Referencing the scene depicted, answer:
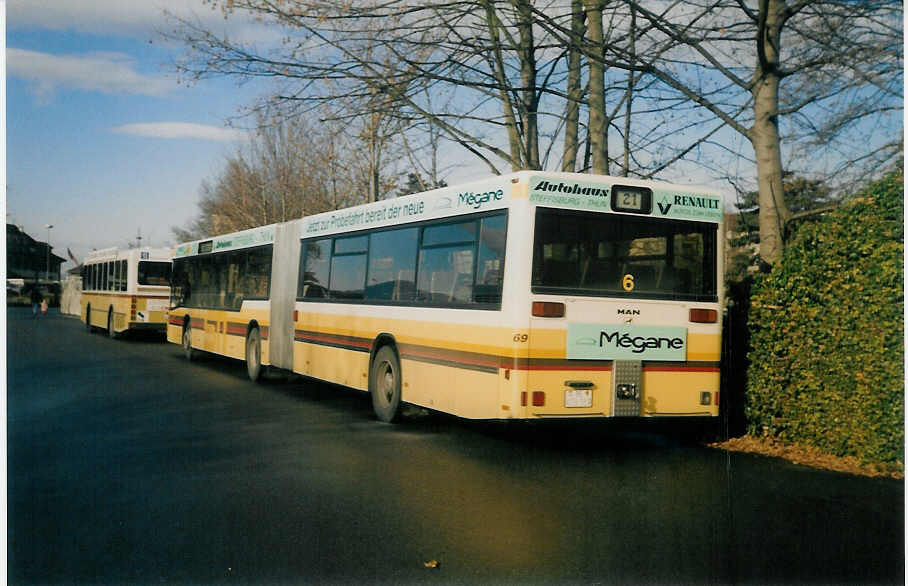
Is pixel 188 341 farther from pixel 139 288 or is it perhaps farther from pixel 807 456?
pixel 807 456

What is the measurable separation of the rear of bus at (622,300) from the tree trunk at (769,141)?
1.55 metres

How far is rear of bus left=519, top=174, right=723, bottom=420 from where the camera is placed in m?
9.34

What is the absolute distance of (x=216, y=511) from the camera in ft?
23.2

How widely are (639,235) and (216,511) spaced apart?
5090 mm

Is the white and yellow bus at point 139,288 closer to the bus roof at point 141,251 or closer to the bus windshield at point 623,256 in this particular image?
the bus roof at point 141,251

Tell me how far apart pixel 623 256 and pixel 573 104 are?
6.72 meters

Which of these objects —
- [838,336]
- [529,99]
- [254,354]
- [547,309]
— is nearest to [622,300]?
[547,309]

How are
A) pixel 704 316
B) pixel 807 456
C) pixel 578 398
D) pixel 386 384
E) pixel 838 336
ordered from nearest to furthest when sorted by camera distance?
pixel 838 336
pixel 578 398
pixel 807 456
pixel 704 316
pixel 386 384

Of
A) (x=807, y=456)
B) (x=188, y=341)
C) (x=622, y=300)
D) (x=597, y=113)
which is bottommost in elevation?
(x=807, y=456)

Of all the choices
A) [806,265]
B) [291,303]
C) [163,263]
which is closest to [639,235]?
[806,265]

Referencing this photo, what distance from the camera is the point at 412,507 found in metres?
7.36

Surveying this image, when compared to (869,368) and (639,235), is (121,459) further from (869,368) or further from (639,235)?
(869,368)

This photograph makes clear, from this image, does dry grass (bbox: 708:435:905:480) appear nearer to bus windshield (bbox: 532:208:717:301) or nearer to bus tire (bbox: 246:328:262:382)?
bus windshield (bbox: 532:208:717:301)

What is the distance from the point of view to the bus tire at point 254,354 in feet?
56.3
